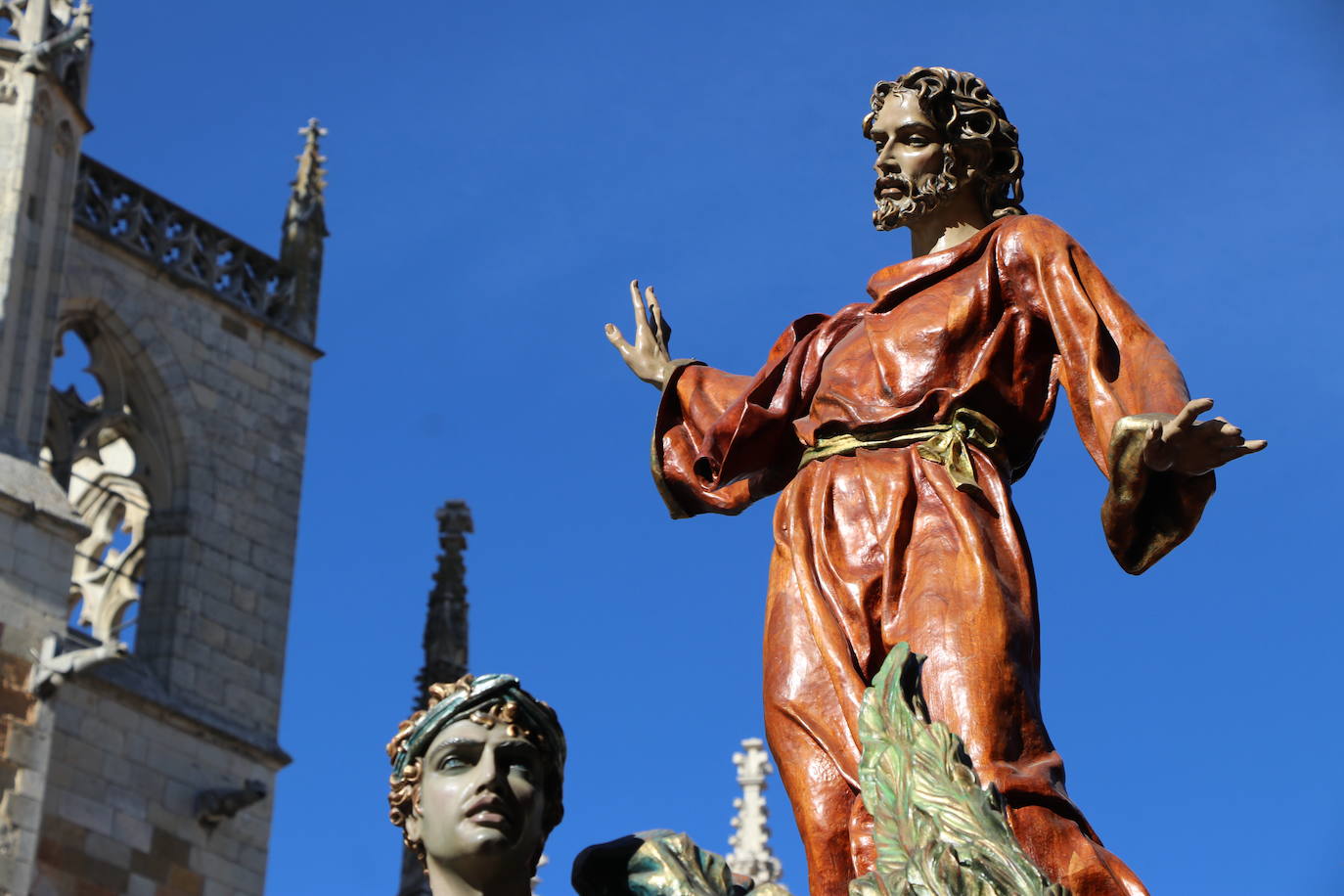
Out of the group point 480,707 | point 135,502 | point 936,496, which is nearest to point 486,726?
point 480,707

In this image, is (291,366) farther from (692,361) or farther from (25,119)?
(692,361)

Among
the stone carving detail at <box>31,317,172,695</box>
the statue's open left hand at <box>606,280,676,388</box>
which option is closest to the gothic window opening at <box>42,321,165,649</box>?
the stone carving detail at <box>31,317,172,695</box>

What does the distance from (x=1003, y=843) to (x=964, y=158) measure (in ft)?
6.71

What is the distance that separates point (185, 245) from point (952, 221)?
28.2 m

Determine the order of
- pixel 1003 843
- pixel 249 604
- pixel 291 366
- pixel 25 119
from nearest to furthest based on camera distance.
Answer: pixel 1003 843, pixel 25 119, pixel 249 604, pixel 291 366

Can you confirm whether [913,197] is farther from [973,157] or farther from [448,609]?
[448,609]

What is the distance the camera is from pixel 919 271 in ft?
20.8

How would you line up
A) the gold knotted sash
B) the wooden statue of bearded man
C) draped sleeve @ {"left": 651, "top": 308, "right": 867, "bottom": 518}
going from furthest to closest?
draped sleeve @ {"left": 651, "top": 308, "right": 867, "bottom": 518}, the gold knotted sash, the wooden statue of bearded man

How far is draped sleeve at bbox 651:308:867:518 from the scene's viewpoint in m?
6.36

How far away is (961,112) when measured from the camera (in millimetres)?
6410

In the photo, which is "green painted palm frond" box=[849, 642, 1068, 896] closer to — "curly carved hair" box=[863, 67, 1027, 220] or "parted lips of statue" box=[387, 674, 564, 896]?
"parted lips of statue" box=[387, 674, 564, 896]

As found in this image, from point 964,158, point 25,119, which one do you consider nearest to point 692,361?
point 964,158

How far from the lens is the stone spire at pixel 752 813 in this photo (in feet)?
109

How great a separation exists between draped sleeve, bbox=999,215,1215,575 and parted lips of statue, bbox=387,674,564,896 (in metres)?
1.20
